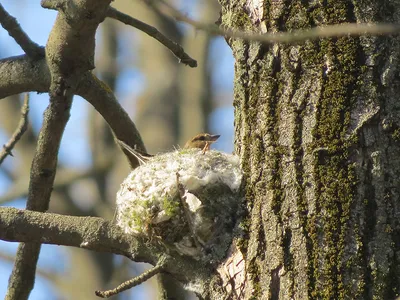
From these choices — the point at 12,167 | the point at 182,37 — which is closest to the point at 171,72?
the point at 182,37

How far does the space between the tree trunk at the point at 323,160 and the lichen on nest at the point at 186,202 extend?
18 centimetres

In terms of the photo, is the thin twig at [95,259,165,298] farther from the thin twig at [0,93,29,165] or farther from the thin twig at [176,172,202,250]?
the thin twig at [0,93,29,165]

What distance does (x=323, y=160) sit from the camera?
8.70 feet

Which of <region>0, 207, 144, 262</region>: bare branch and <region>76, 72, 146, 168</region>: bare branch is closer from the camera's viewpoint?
<region>0, 207, 144, 262</region>: bare branch

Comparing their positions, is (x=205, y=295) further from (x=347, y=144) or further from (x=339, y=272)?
(x=347, y=144)

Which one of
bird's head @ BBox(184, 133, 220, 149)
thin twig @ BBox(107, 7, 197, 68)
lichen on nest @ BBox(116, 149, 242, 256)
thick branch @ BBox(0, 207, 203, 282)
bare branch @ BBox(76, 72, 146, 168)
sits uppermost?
bird's head @ BBox(184, 133, 220, 149)

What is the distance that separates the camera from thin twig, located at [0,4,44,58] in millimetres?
3291

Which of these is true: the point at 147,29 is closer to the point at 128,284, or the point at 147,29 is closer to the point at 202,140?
the point at 128,284

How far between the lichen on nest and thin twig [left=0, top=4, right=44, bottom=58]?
0.83 meters

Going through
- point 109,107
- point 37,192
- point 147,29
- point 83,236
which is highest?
point 147,29

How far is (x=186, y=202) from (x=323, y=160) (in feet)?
2.46

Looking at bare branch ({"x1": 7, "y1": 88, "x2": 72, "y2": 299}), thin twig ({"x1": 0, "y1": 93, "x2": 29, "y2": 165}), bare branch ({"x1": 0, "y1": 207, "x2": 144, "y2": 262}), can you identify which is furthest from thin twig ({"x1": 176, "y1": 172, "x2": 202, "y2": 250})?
thin twig ({"x1": 0, "y1": 93, "x2": 29, "y2": 165})

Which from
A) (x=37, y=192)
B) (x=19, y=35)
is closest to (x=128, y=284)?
(x=37, y=192)

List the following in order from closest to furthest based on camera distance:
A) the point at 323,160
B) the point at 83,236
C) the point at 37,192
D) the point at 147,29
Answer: the point at 323,160
the point at 83,236
the point at 147,29
the point at 37,192
